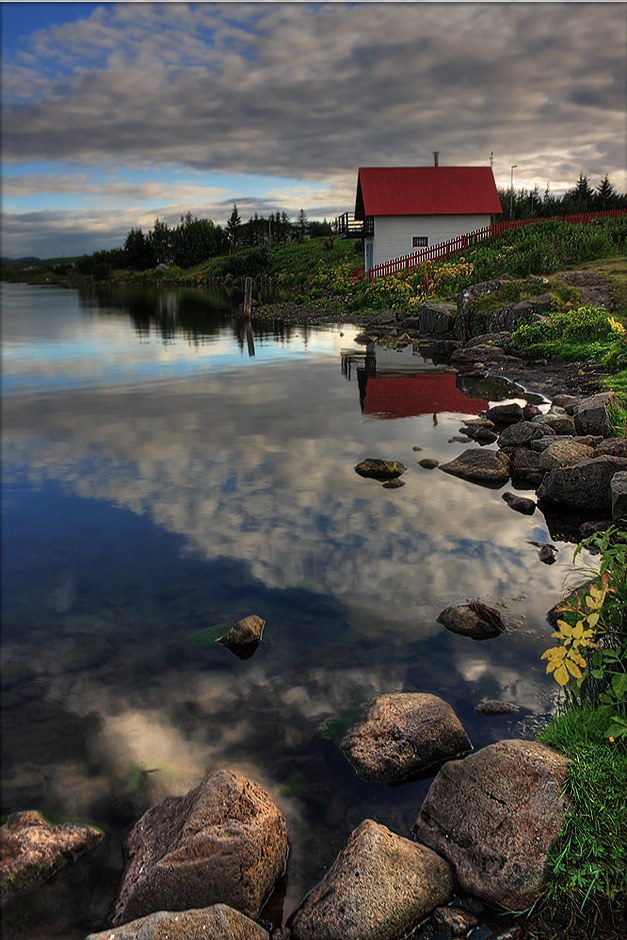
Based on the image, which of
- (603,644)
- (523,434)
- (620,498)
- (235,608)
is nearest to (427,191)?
(523,434)

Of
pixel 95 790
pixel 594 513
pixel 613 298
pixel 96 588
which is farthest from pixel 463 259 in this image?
pixel 95 790

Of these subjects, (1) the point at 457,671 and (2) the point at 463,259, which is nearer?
(1) the point at 457,671

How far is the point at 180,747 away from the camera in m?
5.30

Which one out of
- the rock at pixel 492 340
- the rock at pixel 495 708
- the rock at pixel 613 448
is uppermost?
the rock at pixel 492 340

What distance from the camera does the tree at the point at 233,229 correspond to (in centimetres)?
9812

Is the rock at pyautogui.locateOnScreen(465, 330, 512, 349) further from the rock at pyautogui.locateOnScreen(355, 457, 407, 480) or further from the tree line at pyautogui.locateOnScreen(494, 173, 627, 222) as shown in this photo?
the tree line at pyautogui.locateOnScreen(494, 173, 627, 222)

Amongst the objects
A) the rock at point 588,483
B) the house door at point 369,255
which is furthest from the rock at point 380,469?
the house door at point 369,255

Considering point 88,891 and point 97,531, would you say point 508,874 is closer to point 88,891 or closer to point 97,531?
point 88,891

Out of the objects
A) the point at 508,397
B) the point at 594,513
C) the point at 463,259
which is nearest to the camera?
the point at 594,513

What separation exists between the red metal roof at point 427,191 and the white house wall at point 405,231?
0.58 m

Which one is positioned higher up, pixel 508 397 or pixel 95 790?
pixel 508 397

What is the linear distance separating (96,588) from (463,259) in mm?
34793

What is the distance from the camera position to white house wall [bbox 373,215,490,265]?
46.2 m

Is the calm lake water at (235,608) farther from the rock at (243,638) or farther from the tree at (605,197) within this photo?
the tree at (605,197)
